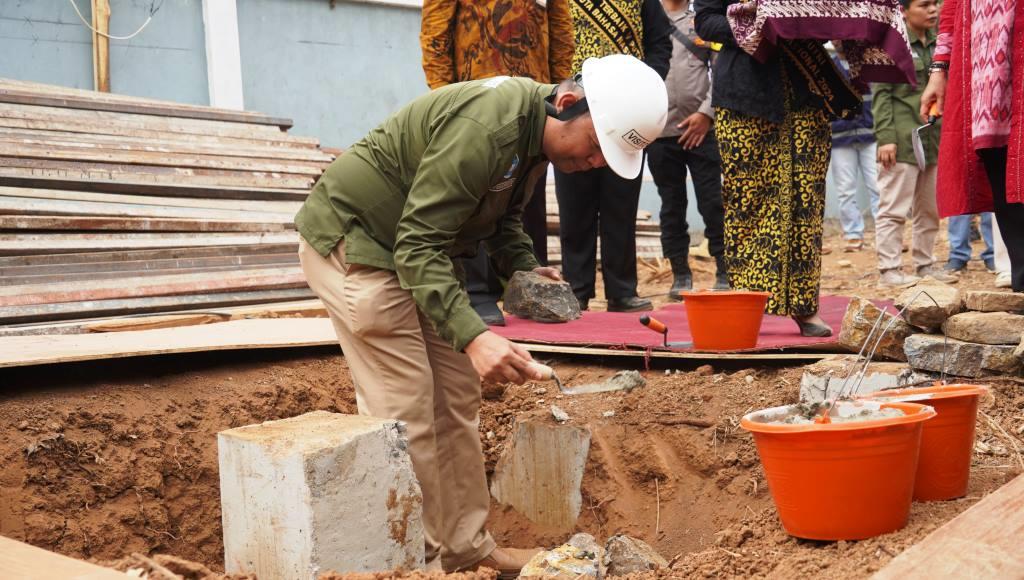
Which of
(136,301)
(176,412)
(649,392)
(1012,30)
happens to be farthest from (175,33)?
(1012,30)

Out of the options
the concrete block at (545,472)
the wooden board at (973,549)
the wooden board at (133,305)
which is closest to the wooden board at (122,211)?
the wooden board at (133,305)

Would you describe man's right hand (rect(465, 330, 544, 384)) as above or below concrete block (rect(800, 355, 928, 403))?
above

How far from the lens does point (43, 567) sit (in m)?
2.22

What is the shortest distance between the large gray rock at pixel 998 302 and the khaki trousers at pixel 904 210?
147 inches

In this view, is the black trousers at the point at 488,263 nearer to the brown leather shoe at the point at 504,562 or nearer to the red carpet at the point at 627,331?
the red carpet at the point at 627,331

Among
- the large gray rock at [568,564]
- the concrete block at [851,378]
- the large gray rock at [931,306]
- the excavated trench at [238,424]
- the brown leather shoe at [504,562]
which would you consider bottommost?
the brown leather shoe at [504,562]

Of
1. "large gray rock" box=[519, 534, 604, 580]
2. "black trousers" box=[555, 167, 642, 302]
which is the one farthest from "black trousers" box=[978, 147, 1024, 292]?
"black trousers" box=[555, 167, 642, 302]

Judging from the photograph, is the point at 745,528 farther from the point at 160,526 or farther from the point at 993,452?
the point at 160,526

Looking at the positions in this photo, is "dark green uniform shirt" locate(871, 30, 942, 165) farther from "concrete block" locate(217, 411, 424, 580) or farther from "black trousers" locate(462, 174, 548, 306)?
"concrete block" locate(217, 411, 424, 580)

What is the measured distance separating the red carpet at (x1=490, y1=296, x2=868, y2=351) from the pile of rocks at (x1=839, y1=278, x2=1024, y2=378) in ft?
2.34

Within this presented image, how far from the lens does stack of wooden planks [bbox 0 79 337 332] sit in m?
5.52

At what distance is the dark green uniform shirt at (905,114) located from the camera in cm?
679

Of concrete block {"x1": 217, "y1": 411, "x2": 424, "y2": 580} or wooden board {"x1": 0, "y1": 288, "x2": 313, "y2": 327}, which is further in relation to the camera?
wooden board {"x1": 0, "y1": 288, "x2": 313, "y2": 327}

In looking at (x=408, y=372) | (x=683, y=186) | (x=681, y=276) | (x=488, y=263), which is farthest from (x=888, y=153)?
(x=408, y=372)
